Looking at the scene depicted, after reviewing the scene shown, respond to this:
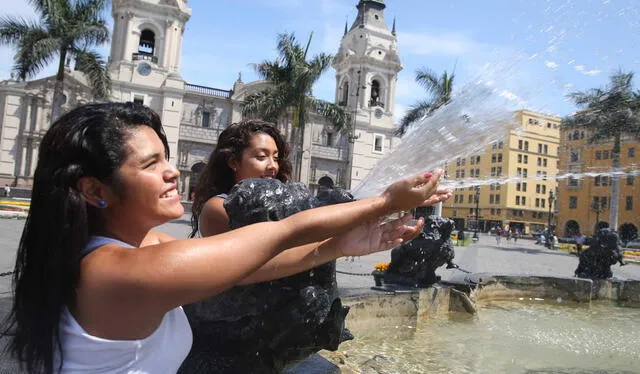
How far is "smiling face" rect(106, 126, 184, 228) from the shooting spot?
3.70 feet

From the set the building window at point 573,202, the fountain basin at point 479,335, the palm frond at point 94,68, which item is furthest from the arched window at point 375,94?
the fountain basin at point 479,335

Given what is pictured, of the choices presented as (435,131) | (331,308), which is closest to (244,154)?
(331,308)

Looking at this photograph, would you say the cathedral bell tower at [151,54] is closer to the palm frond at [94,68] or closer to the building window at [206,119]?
the building window at [206,119]

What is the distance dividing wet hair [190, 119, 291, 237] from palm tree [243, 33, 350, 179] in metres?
20.5

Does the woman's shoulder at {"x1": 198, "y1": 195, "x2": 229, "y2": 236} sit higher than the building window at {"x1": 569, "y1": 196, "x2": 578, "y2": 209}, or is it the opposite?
the building window at {"x1": 569, "y1": 196, "x2": 578, "y2": 209}

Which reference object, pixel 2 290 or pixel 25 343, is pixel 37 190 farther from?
pixel 2 290

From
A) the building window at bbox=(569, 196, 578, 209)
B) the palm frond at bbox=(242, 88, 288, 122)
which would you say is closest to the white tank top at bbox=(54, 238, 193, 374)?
the palm frond at bbox=(242, 88, 288, 122)

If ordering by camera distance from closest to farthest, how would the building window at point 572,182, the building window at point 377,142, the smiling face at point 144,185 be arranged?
the smiling face at point 144,185 → the building window at point 377,142 → the building window at point 572,182

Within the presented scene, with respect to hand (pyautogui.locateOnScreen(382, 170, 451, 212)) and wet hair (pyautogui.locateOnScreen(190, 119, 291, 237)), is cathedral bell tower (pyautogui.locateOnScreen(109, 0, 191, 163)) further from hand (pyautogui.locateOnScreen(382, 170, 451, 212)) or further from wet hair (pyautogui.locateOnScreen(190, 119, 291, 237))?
hand (pyautogui.locateOnScreen(382, 170, 451, 212))

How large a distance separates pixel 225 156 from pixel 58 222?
1.24m

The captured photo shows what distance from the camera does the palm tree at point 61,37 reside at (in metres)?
19.9

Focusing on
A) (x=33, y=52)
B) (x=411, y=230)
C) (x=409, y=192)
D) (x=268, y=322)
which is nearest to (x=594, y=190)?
(x=33, y=52)

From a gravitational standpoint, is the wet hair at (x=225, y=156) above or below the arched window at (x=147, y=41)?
below

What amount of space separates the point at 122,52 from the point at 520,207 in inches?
1949
